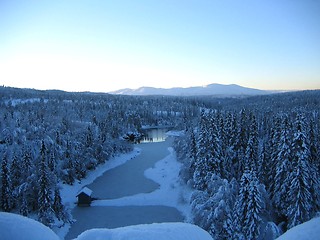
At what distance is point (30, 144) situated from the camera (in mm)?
46844

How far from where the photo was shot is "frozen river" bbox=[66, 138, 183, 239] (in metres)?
30.9

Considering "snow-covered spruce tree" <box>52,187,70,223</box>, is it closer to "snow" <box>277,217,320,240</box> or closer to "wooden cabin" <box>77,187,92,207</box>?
"wooden cabin" <box>77,187,92,207</box>

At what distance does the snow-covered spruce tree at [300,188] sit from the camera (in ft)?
75.3

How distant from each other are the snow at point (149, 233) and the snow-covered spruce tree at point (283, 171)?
A: 2050cm

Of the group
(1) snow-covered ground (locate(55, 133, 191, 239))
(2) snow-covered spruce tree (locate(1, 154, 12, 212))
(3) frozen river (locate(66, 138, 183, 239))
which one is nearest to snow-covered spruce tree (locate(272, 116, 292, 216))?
(1) snow-covered ground (locate(55, 133, 191, 239))

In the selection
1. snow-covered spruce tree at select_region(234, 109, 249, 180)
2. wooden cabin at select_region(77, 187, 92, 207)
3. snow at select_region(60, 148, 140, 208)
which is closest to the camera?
snow-covered spruce tree at select_region(234, 109, 249, 180)

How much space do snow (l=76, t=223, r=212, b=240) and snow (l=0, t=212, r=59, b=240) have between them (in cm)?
104

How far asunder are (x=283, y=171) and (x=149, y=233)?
22.7 metres

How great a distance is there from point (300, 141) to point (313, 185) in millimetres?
4604

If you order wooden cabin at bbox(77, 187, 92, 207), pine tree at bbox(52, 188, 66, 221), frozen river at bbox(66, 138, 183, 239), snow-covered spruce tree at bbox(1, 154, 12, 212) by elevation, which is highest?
snow-covered spruce tree at bbox(1, 154, 12, 212)

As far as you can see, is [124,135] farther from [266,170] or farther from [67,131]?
[266,170]

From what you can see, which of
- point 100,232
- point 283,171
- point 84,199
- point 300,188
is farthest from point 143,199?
point 100,232

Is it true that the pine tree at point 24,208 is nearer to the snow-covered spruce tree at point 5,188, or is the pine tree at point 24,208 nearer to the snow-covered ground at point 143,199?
the snow-covered spruce tree at point 5,188

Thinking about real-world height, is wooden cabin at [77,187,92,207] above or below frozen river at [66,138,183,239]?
above
